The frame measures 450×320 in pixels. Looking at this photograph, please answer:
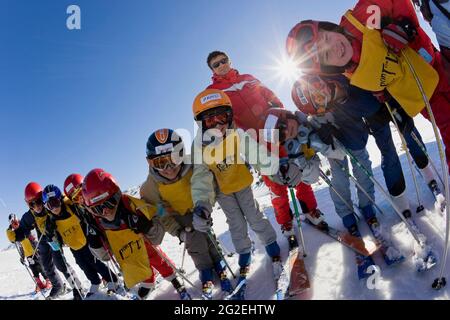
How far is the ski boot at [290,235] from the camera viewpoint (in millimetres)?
4910

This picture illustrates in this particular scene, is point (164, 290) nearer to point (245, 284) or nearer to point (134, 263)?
point (134, 263)

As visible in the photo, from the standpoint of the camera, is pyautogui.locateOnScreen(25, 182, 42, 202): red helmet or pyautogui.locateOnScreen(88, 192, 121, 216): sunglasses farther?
pyautogui.locateOnScreen(25, 182, 42, 202): red helmet

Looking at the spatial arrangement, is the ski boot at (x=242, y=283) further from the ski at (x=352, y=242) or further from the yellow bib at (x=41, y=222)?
the yellow bib at (x=41, y=222)

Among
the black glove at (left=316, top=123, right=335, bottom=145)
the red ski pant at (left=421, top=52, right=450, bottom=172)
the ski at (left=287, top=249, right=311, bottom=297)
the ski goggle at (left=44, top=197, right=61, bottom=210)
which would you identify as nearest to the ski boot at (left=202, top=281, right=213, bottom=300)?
the ski at (left=287, top=249, right=311, bottom=297)

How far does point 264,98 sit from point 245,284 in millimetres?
3013

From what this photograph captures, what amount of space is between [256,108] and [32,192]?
6.10 m

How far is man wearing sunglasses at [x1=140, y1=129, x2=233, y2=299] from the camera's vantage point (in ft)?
15.5

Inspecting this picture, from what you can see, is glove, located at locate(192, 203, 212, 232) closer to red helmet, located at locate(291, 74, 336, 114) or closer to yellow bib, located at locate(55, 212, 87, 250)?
red helmet, located at locate(291, 74, 336, 114)

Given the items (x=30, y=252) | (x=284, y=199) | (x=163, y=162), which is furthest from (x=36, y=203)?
(x=284, y=199)

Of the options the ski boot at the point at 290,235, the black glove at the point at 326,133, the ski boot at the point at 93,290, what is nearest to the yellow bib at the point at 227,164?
the ski boot at the point at 290,235

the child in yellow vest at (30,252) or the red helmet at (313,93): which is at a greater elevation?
the red helmet at (313,93)

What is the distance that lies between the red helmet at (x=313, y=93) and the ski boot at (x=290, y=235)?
197 cm

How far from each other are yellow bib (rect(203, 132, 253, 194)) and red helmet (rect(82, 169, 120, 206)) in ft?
5.13

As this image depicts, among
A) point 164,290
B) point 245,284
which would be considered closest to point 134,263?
point 164,290
